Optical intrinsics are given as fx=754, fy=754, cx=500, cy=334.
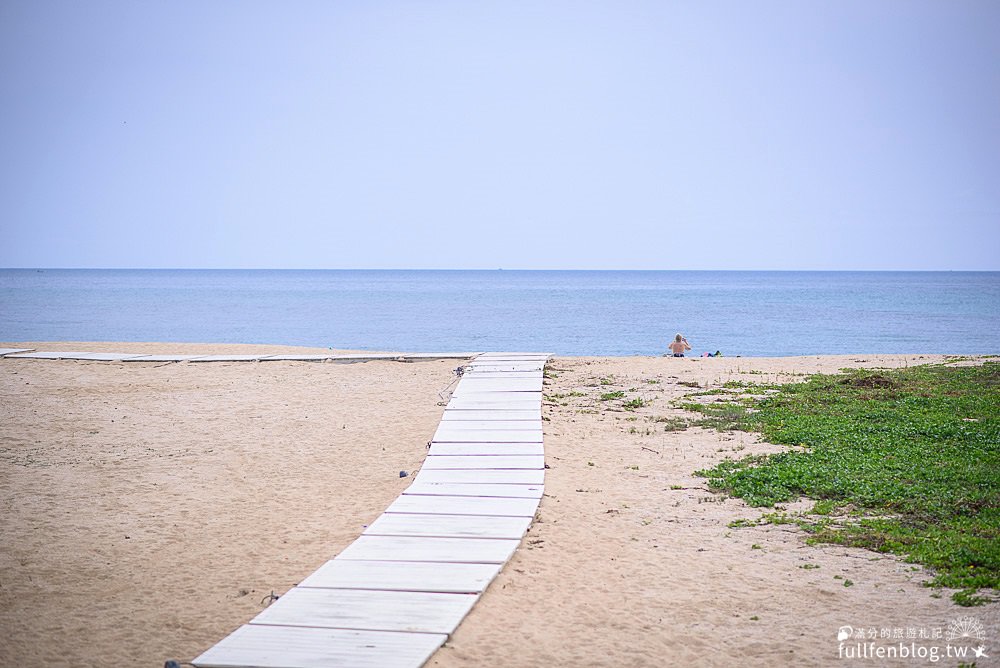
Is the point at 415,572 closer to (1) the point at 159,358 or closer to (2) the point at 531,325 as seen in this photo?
(1) the point at 159,358

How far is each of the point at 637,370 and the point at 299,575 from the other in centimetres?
1086

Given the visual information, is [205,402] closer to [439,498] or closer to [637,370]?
[439,498]

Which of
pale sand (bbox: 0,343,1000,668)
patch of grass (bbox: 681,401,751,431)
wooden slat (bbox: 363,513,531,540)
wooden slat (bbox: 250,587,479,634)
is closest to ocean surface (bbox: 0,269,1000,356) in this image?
patch of grass (bbox: 681,401,751,431)

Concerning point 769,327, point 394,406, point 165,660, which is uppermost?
point 769,327

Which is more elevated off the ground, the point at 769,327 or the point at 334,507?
the point at 769,327

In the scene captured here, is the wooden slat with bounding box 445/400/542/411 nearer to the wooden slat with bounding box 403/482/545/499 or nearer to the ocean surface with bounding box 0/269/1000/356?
the wooden slat with bounding box 403/482/545/499

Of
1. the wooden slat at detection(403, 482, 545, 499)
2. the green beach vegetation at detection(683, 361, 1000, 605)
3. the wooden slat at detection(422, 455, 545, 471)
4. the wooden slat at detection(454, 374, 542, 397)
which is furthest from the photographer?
the wooden slat at detection(454, 374, 542, 397)

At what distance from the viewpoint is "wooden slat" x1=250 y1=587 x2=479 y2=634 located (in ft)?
16.6

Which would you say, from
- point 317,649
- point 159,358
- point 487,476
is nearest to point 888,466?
point 487,476

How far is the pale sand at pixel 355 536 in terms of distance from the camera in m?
5.14

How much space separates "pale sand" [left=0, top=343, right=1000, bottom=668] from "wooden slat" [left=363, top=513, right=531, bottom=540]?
0.72 ft

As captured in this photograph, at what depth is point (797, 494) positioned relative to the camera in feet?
25.9

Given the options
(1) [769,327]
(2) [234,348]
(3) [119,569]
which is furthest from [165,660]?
(1) [769,327]

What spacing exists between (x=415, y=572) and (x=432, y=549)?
506 mm
